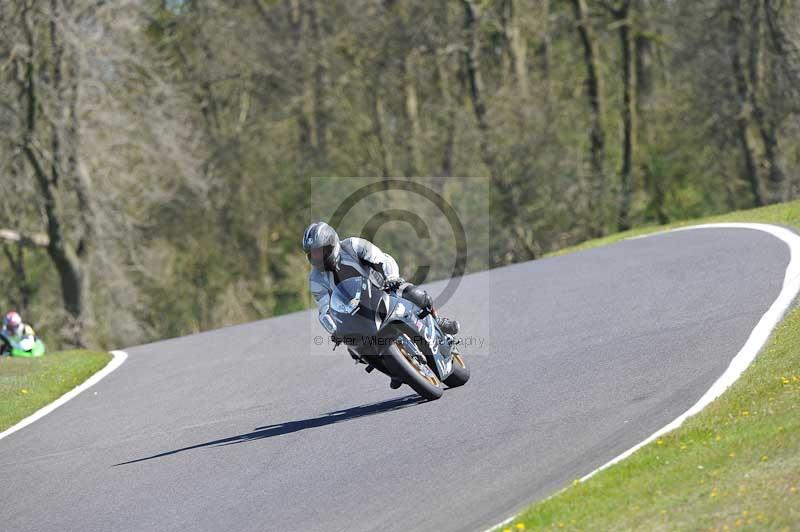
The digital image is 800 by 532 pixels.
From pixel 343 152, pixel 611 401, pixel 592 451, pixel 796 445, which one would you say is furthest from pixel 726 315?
pixel 343 152

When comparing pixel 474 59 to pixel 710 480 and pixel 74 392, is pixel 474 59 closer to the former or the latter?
pixel 74 392

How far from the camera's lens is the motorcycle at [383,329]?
974cm

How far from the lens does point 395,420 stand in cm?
1018

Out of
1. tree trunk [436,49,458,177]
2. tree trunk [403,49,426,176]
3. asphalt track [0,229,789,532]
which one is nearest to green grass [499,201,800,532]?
asphalt track [0,229,789,532]

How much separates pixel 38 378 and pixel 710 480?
35.4 feet

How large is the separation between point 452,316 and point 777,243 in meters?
4.11

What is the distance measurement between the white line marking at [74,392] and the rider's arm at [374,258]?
4.79 meters

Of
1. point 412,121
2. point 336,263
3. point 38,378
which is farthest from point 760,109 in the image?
point 336,263

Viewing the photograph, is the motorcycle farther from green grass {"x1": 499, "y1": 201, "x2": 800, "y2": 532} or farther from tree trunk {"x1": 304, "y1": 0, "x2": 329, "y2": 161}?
tree trunk {"x1": 304, "y1": 0, "x2": 329, "y2": 161}

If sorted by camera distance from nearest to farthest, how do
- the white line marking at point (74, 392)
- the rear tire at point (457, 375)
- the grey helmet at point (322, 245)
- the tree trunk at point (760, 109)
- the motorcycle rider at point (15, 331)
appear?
the grey helmet at point (322, 245) < the rear tire at point (457, 375) < the white line marking at point (74, 392) < the motorcycle rider at point (15, 331) < the tree trunk at point (760, 109)

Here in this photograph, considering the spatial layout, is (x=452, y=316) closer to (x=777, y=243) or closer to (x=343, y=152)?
(x=777, y=243)

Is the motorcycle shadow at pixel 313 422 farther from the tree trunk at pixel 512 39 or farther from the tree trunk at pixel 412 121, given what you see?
the tree trunk at pixel 412 121

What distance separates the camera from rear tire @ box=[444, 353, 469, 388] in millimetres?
11055

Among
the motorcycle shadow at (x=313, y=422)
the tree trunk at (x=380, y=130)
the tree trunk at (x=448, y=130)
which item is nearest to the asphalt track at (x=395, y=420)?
the motorcycle shadow at (x=313, y=422)
